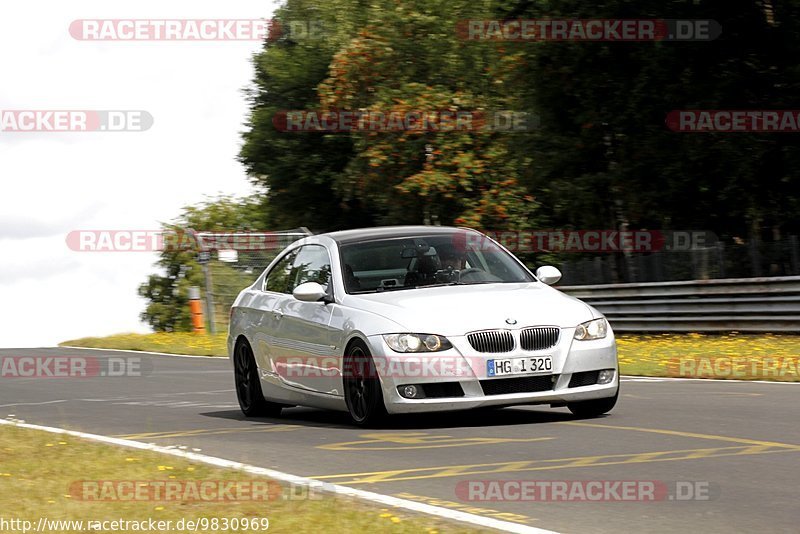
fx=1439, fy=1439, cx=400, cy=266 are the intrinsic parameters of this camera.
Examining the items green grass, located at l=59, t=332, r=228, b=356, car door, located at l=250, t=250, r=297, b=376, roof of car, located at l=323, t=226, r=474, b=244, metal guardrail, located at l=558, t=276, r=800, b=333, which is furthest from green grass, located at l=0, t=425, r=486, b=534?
green grass, located at l=59, t=332, r=228, b=356

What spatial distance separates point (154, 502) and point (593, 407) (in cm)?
495

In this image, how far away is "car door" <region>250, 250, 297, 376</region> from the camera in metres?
12.6

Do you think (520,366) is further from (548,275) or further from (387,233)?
(387,233)

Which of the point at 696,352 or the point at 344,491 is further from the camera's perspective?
the point at 696,352

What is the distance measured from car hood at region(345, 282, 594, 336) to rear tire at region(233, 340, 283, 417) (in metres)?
1.98

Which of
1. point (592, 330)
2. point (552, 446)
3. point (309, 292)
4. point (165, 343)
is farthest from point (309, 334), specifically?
point (165, 343)

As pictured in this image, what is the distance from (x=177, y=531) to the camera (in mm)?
6312

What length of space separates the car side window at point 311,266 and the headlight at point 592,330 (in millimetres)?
2265

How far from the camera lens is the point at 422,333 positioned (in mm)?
10445

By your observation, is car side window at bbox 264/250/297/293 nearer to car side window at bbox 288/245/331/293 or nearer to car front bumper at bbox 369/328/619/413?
car side window at bbox 288/245/331/293

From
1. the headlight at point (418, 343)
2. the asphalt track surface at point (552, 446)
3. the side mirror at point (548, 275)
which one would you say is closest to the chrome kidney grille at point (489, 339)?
the headlight at point (418, 343)

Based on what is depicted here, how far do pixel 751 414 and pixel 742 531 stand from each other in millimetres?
5229

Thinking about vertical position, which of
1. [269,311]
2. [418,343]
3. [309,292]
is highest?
[309,292]

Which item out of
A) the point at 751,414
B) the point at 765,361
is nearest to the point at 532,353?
the point at 751,414
